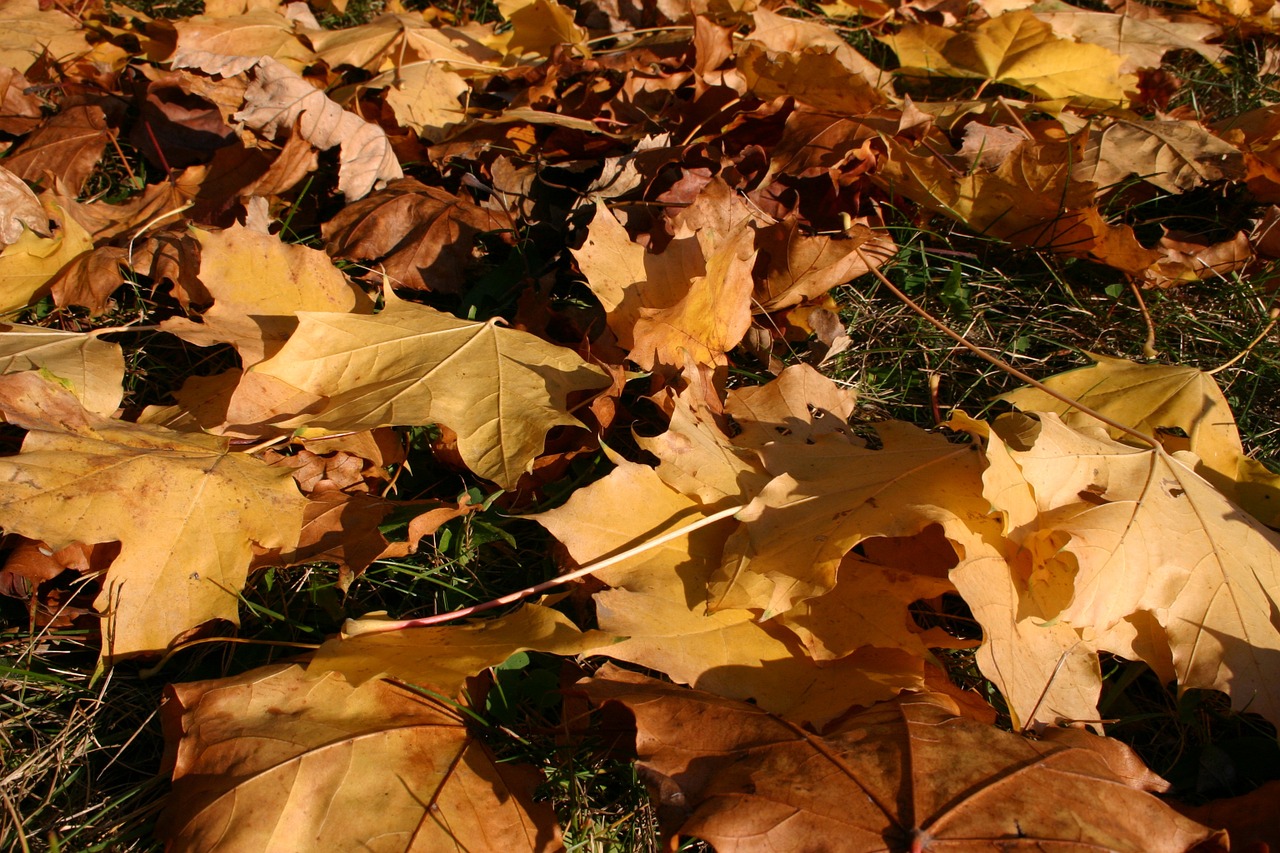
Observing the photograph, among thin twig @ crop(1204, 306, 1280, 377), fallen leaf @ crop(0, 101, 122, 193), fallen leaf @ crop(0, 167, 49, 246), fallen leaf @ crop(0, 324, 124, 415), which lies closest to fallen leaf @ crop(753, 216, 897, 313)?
thin twig @ crop(1204, 306, 1280, 377)

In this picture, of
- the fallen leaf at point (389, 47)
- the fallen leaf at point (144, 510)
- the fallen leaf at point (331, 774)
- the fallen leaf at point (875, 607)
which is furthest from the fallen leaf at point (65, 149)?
the fallen leaf at point (875, 607)

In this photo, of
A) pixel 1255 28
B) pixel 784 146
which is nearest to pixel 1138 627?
pixel 784 146

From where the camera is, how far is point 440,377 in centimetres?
146

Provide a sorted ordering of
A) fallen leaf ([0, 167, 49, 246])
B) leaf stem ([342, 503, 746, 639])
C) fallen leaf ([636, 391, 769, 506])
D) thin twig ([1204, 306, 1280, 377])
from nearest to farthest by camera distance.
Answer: leaf stem ([342, 503, 746, 639]), fallen leaf ([636, 391, 769, 506]), thin twig ([1204, 306, 1280, 377]), fallen leaf ([0, 167, 49, 246])

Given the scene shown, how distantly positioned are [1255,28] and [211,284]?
122 inches

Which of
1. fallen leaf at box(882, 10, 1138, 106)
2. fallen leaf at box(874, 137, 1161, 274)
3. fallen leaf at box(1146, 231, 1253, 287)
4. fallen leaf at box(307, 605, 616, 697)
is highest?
fallen leaf at box(882, 10, 1138, 106)

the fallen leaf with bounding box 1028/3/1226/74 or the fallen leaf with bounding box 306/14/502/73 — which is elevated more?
the fallen leaf with bounding box 1028/3/1226/74

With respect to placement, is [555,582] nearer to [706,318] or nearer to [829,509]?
[829,509]

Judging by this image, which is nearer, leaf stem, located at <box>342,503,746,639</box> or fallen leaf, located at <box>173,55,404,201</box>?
leaf stem, located at <box>342,503,746,639</box>

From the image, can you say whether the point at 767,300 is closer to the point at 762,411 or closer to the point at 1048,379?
the point at 762,411

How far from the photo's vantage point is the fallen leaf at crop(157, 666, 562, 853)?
1.04 meters

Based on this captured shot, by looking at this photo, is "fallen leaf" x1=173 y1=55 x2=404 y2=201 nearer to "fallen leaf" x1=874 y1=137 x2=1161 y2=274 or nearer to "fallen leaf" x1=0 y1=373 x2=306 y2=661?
"fallen leaf" x1=0 y1=373 x2=306 y2=661

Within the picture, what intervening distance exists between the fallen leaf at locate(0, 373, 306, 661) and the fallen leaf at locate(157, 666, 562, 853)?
15cm

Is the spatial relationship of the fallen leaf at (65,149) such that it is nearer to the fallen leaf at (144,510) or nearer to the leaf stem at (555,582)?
the fallen leaf at (144,510)
